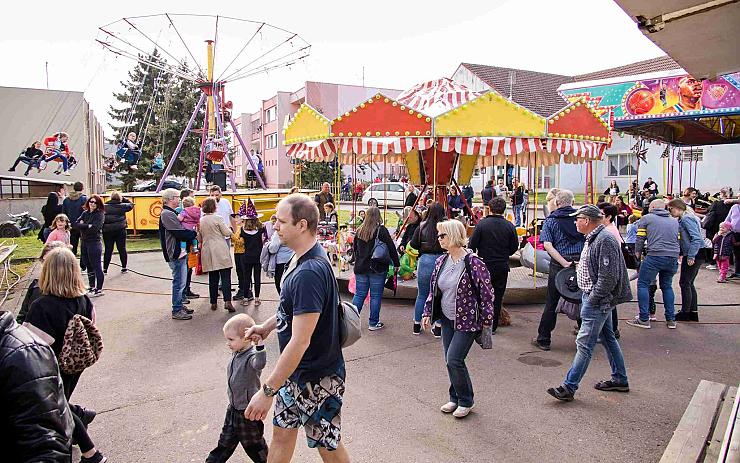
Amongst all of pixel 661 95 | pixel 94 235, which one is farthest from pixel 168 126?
pixel 661 95

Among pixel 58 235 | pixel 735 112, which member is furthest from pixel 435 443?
pixel 735 112

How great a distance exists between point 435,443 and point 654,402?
212 centimetres

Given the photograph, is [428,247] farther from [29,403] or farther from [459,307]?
[29,403]

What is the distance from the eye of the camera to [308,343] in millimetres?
2602

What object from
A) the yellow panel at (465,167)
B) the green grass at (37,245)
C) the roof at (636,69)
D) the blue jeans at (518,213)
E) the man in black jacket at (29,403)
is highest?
the roof at (636,69)

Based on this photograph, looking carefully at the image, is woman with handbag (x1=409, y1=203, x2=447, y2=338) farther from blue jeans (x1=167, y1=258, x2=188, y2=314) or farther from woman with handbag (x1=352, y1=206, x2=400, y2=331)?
blue jeans (x1=167, y1=258, x2=188, y2=314)

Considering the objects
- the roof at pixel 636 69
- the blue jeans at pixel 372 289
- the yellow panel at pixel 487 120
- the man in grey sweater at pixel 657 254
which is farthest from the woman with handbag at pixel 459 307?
the roof at pixel 636 69

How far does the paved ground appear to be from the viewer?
393 cm

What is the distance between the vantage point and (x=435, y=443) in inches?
157

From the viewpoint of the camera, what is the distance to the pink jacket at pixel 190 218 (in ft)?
26.7

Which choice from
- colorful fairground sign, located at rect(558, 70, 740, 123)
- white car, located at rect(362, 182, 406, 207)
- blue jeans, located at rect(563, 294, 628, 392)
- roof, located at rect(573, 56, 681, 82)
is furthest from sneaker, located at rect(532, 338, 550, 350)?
white car, located at rect(362, 182, 406, 207)

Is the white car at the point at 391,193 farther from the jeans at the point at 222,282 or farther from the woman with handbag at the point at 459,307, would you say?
the woman with handbag at the point at 459,307

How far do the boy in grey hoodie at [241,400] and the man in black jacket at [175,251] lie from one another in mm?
4563

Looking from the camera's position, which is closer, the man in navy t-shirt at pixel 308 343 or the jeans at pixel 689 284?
the man in navy t-shirt at pixel 308 343
